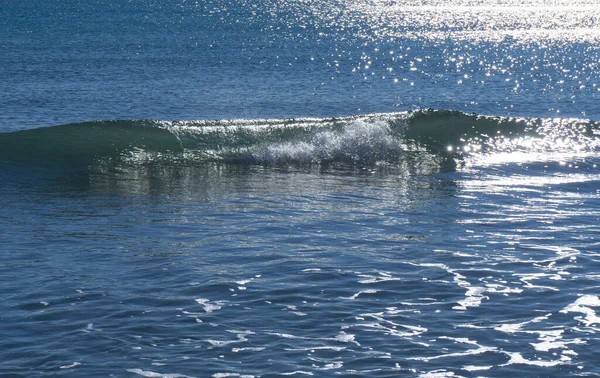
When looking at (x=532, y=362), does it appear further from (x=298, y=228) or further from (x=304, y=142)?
(x=304, y=142)

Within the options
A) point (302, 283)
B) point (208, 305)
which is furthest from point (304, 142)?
point (208, 305)

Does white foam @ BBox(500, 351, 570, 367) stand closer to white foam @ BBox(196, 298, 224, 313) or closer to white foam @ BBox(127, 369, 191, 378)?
white foam @ BBox(127, 369, 191, 378)

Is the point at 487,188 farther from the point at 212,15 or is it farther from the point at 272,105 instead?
the point at 212,15

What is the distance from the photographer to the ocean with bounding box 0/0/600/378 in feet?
32.4

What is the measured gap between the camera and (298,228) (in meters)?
15.5

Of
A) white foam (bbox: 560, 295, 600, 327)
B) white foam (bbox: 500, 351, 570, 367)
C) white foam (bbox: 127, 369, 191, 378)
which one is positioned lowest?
white foam (bbox: 500, 351, 570, 367)

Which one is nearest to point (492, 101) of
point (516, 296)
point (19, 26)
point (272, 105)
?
point (272, 105)

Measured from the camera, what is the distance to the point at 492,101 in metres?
38.7

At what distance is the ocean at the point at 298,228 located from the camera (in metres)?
9.87

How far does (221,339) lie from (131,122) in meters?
18.2

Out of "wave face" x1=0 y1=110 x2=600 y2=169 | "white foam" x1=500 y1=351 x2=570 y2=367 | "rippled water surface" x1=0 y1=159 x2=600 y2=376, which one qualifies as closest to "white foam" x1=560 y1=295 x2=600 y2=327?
→ "rippled water surface" x1=0 y1=159 x2=600 y2=376

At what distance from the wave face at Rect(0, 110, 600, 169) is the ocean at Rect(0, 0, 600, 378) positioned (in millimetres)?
96

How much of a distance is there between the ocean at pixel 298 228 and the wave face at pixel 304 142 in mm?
96

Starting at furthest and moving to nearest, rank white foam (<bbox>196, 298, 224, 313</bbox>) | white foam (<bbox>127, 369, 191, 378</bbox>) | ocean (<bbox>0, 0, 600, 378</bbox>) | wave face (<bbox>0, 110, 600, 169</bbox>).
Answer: wave face (<bbox>0, 110, 600, 169</bbox>) < white foam (<bbox>196, 298, 224, 313</bbox>) < ocean (<bbox>0, 0, 600, 378</bbox>) < white foam (<bbox>127, 369, 191, 378</bbox>)
